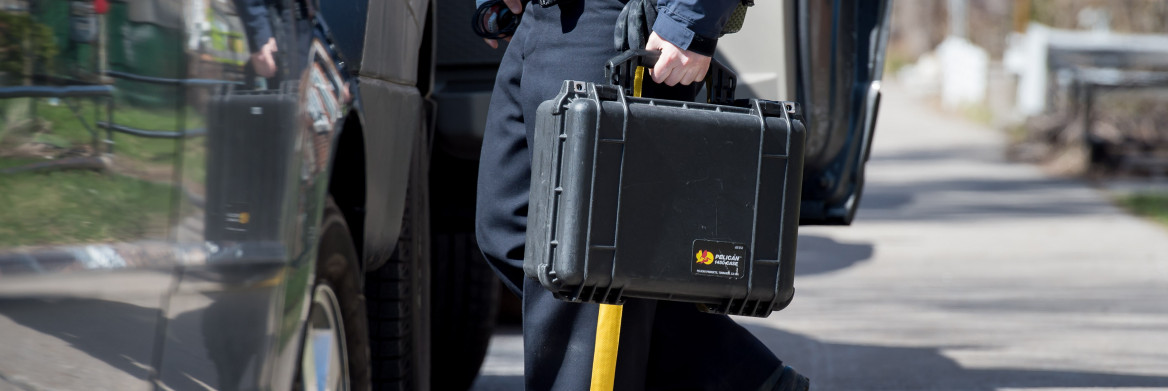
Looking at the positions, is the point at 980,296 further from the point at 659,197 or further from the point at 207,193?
the point at 207,193

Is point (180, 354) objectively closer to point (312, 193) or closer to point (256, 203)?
point (256, 203)

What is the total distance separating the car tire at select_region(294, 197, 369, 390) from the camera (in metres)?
2.26

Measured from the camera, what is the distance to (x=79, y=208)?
5.35 ft

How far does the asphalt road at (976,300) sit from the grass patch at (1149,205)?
14cm

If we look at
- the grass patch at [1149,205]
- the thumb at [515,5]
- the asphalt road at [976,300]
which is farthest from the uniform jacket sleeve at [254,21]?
the grass patch at [1149,205]

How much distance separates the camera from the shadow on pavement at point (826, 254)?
737 cm

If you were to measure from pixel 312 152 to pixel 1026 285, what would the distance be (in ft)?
17.4

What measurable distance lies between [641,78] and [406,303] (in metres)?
0.80

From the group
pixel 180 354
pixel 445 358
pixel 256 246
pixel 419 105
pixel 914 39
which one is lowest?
pixel 445 358

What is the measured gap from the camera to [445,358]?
4199 millimetres

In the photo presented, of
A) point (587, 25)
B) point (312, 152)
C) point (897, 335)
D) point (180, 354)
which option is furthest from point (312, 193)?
point (897, 335)

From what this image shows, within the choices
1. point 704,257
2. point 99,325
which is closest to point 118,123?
point 99,325

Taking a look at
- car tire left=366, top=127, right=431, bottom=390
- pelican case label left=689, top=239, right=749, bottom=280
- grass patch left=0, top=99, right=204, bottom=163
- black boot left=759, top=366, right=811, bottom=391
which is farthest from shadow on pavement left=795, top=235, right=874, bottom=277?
grass patch left=0, top=99, right=204, bottom=163

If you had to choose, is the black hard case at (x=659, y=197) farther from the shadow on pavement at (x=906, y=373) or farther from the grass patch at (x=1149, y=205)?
the grass patch at (x=1149, y=205)
